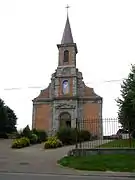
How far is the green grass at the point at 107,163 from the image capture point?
1509 cm

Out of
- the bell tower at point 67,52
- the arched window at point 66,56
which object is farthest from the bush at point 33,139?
the arched window at point 66,56

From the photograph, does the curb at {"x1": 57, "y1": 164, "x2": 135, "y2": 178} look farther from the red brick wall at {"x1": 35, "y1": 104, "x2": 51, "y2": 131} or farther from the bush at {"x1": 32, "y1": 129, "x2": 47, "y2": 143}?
the red brick wall at {"x1": 35, "y1": 104, "x2": 51, "y2": 131}

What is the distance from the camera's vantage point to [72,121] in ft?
173

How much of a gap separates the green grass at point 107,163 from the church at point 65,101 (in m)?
34.3

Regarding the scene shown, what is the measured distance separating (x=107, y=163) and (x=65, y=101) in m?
38.4

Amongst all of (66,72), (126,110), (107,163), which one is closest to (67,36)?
(66,72)

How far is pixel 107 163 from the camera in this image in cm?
1620

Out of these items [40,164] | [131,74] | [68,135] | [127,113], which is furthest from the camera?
[68,135]

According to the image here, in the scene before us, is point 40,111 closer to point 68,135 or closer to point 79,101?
point 79,101

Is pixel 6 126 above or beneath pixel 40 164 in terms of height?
above

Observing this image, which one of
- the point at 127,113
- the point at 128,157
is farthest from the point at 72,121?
the point at 128,157

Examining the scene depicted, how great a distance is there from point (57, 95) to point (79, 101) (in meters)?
3.87

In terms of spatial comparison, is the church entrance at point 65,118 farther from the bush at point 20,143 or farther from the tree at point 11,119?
the bush at point 20,143

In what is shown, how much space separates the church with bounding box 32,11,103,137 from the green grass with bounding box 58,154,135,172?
113 ft
